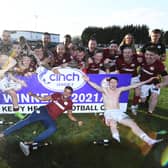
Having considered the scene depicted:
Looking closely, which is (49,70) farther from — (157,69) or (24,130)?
(157,69)

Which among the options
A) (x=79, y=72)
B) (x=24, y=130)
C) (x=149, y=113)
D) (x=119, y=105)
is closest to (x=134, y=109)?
(x=149, y=113)

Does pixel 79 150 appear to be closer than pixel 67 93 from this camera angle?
Yes

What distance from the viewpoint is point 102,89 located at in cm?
572

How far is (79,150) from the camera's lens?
5.36m

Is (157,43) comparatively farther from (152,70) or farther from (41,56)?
(41,56)

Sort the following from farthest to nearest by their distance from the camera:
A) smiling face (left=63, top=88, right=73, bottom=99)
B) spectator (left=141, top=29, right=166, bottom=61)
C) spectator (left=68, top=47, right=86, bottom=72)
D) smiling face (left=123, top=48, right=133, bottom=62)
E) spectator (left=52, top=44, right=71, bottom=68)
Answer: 1. spectator (left=141, top=29, right=166, bottom=61)
2. spectator (left=52, top=44, right=71, bottom=68)
3. smiling face (left=123, top=48, right=133, bottom=62)
4. spectator (left=68, top=47, right=86, bottom=72)
5. smiling face (left=63, top=88, right=73, bottom=99)

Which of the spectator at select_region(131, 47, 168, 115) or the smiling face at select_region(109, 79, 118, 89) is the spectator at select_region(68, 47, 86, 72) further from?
the spectator at select_region(131, 47, 168, 115)

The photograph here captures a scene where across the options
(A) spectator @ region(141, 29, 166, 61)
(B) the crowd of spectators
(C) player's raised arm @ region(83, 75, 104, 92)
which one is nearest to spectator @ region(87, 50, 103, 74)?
(B) the crowd of spectators

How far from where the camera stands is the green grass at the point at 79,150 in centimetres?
495

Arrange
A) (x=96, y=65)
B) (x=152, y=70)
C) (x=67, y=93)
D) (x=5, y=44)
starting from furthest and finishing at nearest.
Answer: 1. (x=152, y=70)
2. (x=96, y=65)
3. (x=5, y=44)
4. (x=67, y=93)

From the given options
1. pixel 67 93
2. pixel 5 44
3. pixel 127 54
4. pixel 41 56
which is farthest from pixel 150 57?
pixel 5 44

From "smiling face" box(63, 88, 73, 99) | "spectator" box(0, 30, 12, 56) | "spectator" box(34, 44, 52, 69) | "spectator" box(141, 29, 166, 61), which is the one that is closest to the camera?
"smiling face" box(63, 88, 73, 99)

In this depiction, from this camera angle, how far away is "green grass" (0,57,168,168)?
195 inches

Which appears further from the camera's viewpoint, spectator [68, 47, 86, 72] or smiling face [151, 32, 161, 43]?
smiling face [151, 32, 161, 43]
